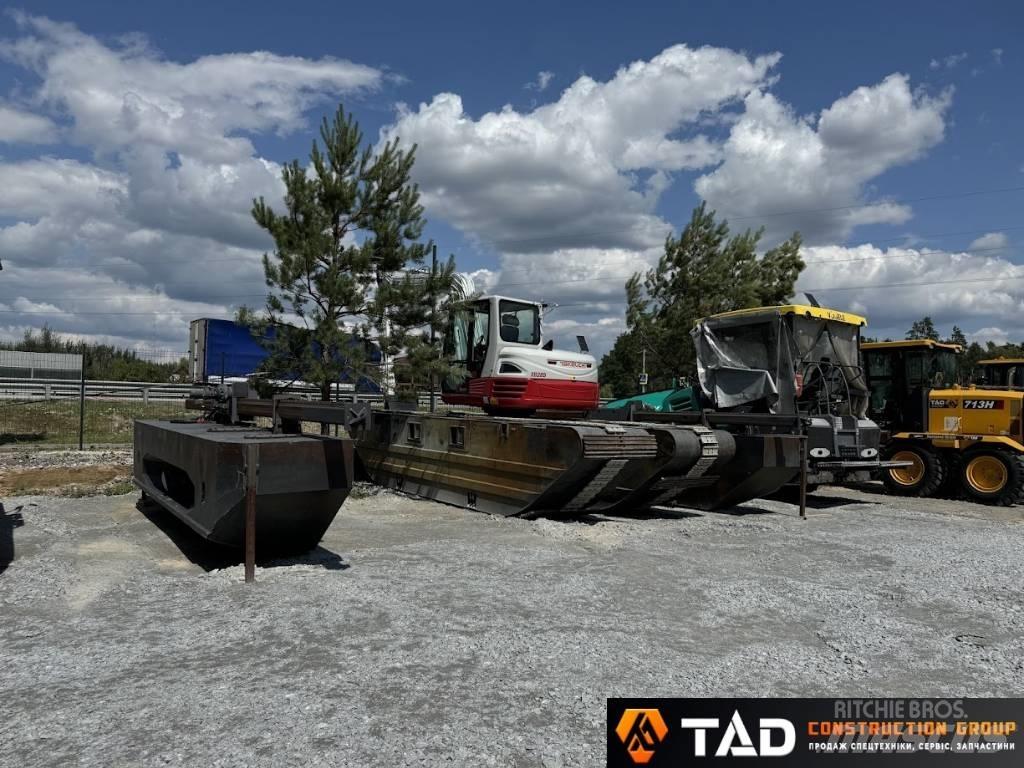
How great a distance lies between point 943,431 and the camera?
1296 centimetres

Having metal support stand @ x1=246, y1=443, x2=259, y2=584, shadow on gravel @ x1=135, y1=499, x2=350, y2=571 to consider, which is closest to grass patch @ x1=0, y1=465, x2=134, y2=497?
shadow on gravel @ x1=135, y1=499, x2=350, y2=571

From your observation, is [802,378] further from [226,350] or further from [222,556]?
[226,350]

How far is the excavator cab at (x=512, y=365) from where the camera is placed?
10281 millimetres

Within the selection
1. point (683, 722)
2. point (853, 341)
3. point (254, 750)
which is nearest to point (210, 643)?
point (254, 750)

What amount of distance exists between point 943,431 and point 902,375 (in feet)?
4.91

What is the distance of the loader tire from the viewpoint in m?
12.7

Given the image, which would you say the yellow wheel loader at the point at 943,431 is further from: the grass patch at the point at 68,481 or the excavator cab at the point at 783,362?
the grass patch at the point at 68,481

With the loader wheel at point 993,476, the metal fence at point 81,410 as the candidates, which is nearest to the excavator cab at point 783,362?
the loader wheel at point 993,476

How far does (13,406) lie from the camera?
20531 mm

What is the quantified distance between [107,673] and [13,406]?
20026 mm

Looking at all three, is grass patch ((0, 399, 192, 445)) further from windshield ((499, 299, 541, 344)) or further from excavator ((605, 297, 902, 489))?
excavator ((605, 297, 902, 489))

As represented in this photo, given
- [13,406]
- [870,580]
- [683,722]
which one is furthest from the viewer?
[13,406]

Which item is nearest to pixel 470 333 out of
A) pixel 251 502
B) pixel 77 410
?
pixel 251 502

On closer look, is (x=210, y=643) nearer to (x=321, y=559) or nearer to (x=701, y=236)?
(x=321, y=559)
